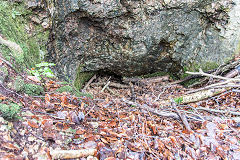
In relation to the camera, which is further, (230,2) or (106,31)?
(106,31)

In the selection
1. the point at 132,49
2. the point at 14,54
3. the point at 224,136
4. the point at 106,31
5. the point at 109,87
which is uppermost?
the point at 106,31

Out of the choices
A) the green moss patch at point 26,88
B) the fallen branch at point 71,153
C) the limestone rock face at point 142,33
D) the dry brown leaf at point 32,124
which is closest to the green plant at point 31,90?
the green moss patch at point 26,88

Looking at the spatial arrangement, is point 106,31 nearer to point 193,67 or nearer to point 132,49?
point 132,49

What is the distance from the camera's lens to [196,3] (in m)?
3.87

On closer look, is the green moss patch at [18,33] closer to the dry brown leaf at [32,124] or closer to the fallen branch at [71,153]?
the dry brown leaf at [32,124]

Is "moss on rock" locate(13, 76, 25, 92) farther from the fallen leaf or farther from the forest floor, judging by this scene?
the fallen leaf

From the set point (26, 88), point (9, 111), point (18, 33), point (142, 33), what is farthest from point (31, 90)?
point (142, 33)

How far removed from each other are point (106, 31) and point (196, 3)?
97.1 inches

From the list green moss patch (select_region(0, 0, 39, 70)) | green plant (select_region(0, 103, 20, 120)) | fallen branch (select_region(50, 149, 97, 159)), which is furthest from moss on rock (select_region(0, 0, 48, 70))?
fallen branch (select_region(50, 149, 97, 159))

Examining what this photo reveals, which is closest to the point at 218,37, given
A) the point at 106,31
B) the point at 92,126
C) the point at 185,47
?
the point at 185,47

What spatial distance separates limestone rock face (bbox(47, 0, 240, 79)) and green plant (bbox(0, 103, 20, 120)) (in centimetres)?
217

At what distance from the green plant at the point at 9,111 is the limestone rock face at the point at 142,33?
217cm

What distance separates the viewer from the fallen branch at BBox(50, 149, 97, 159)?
1191mm

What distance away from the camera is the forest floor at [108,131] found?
4.08 ft
